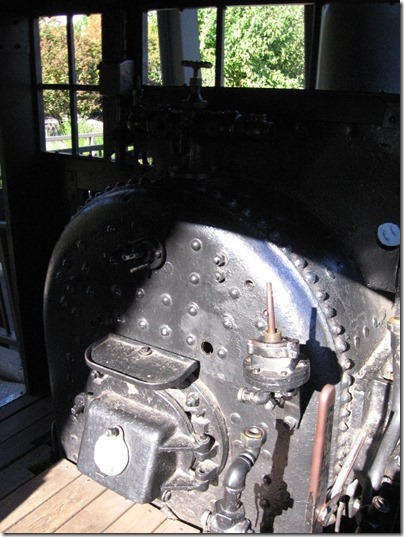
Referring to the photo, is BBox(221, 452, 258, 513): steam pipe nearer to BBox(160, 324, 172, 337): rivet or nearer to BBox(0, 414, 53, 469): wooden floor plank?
BBox(160, 324, 172, 337): rivet

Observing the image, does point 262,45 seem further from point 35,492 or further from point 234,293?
point 35,492

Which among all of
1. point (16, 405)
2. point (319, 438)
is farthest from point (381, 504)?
point (16, 405)

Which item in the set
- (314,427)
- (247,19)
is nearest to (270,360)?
(314,427)

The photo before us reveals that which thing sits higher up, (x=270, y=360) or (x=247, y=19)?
(x=247, y=19)

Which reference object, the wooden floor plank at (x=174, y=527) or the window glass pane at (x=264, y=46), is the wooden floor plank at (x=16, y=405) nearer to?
the wooden floor plank at (x=174, y=527)

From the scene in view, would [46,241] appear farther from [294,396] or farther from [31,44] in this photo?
[294,396]

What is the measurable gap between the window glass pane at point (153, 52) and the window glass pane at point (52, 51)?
738 millimetres

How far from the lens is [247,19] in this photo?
2.24 meters

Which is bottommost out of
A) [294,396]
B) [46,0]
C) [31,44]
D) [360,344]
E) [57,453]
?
[57,453]

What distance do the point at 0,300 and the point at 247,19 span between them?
255cm

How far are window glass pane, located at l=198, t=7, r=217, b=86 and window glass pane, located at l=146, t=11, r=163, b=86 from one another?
235mm

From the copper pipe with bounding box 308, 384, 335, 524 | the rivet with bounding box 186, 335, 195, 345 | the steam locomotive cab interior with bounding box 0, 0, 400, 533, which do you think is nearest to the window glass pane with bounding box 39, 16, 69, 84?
the steam locomotive cab interior with bounding box 0, 0, 400, 533

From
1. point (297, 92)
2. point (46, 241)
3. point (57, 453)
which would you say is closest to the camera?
point (297, 92)

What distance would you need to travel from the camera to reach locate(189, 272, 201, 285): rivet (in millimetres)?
1818
